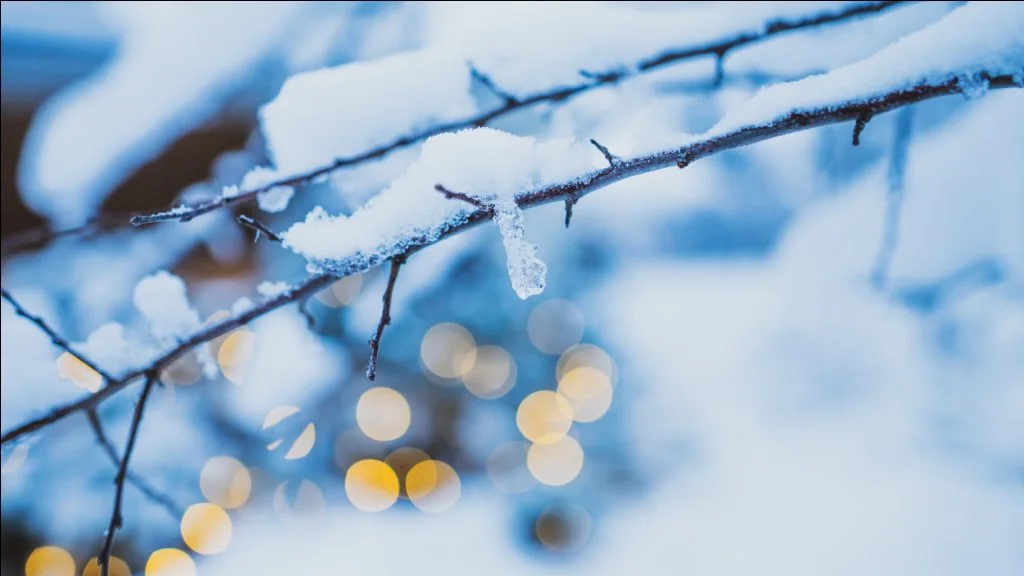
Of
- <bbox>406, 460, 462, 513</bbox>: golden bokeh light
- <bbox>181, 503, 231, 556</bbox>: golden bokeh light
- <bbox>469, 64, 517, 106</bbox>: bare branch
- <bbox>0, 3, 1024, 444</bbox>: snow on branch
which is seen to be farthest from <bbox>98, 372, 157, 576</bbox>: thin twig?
<bbox>406, 460, 462, 513</bbox>: golden bokeh light

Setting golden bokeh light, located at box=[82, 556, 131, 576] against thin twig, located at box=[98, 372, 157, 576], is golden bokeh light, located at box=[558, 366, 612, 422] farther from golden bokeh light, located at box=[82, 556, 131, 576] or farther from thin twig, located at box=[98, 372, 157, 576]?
thin twig, located at box=[98, 372, 157, 576]

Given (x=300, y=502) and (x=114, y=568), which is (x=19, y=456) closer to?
(x=114, y=568)

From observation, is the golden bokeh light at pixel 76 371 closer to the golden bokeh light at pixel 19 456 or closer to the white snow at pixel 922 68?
the golden bokeh light at pixel 19 456

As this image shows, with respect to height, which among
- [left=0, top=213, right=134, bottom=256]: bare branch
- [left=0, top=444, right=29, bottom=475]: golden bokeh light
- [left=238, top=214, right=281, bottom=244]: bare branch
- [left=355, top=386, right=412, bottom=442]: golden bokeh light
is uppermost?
[left=0, top=213, right=134, bottom=256]: bare branch

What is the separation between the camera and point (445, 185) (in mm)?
544

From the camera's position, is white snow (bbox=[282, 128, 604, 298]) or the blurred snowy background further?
the blurred snowy background

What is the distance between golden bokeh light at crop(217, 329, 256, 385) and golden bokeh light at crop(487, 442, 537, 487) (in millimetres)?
1194

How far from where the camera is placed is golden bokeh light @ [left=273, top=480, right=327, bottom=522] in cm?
205

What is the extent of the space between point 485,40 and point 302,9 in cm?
57

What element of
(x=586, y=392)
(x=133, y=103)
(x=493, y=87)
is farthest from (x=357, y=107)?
(x=586, y=392)

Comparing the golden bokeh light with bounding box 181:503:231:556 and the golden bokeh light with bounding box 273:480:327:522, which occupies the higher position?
the golden bokeh light with bounding box 273:480:327:522

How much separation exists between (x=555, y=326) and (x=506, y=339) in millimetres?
315

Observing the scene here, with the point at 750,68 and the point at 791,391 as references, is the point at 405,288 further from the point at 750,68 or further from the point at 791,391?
the point at 791,391

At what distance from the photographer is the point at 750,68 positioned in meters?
0.95
